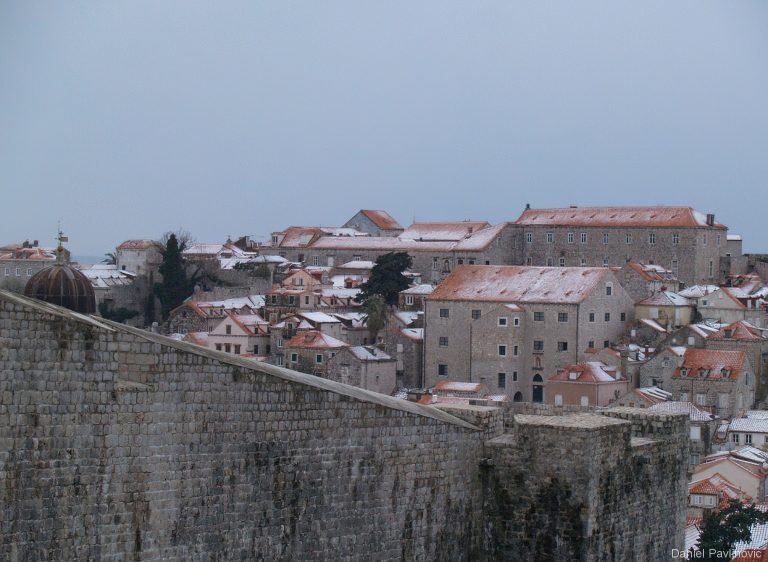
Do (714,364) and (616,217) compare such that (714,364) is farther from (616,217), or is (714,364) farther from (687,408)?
(616,217)

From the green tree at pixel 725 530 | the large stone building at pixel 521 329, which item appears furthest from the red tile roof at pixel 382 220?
the green tree at pixel 725 530

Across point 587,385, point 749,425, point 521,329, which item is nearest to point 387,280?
point 521,329

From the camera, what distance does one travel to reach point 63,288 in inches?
968

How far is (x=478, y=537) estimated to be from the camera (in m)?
12.3

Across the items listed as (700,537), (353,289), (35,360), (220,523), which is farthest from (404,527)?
(353,289)

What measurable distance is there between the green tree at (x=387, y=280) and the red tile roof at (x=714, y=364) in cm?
1383


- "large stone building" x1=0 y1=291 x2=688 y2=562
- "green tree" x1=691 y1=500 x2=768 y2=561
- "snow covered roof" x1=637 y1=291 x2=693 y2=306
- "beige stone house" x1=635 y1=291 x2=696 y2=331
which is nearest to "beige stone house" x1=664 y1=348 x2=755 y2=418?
"beige stone house" x1=635 y1=291 x2=696 y2=331

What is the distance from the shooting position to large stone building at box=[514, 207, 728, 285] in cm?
6138

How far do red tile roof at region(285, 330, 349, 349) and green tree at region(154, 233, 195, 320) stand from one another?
13486mm

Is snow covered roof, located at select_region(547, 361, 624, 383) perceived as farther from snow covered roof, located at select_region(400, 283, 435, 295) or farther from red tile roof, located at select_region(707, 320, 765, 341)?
snow covered roof, located at select_region(400, 283, 435, 295)

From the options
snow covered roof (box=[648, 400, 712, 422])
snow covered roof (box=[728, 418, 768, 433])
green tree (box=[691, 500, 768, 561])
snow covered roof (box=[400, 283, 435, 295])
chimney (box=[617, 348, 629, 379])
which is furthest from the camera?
snow covered roof (box=[400, 283, 435, 295])

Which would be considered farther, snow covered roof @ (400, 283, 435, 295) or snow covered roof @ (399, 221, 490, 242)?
snow covered roof @ (399, 221, 490, 242)

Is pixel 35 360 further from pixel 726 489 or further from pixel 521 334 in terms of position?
pixel 521 334

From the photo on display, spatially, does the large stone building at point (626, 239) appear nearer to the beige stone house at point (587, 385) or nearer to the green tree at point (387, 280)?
the green tree at point (387, 280)
